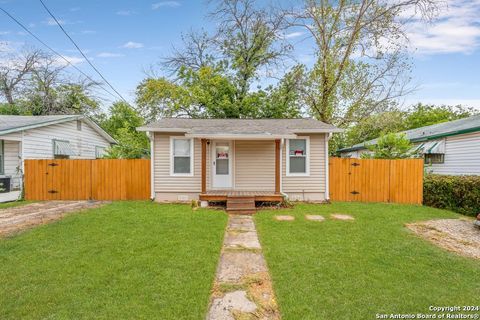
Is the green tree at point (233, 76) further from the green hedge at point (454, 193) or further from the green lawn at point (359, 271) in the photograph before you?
the green lawn at point (359, 271)

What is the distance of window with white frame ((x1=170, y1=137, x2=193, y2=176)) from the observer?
948cm

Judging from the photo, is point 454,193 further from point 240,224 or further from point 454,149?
point 240,224

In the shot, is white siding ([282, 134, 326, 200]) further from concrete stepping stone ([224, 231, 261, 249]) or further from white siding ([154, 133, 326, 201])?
concrete stepping stone ([224, 231, 261, 249])

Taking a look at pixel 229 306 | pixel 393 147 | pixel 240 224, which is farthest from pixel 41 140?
pixel 393 147

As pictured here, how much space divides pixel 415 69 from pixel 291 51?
7.68 m

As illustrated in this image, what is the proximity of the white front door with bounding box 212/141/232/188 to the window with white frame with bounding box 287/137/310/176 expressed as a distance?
220cm

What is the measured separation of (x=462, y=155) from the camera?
10.4 metres

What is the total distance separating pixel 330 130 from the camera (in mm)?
9328

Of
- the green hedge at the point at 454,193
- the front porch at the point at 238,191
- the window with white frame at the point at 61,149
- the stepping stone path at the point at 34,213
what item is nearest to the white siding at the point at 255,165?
the front porch at the point at 238,191

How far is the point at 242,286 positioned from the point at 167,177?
6.77 meters

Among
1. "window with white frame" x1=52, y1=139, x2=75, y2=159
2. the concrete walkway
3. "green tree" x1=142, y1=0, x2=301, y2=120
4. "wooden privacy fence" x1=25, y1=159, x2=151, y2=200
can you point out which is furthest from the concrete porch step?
"green tree" x1=142, y1=0, x2=301, y2=120

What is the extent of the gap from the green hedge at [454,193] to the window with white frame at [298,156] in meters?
4.48

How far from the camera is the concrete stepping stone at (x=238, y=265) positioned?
358cm

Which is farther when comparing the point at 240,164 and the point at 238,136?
the point at 240,164
